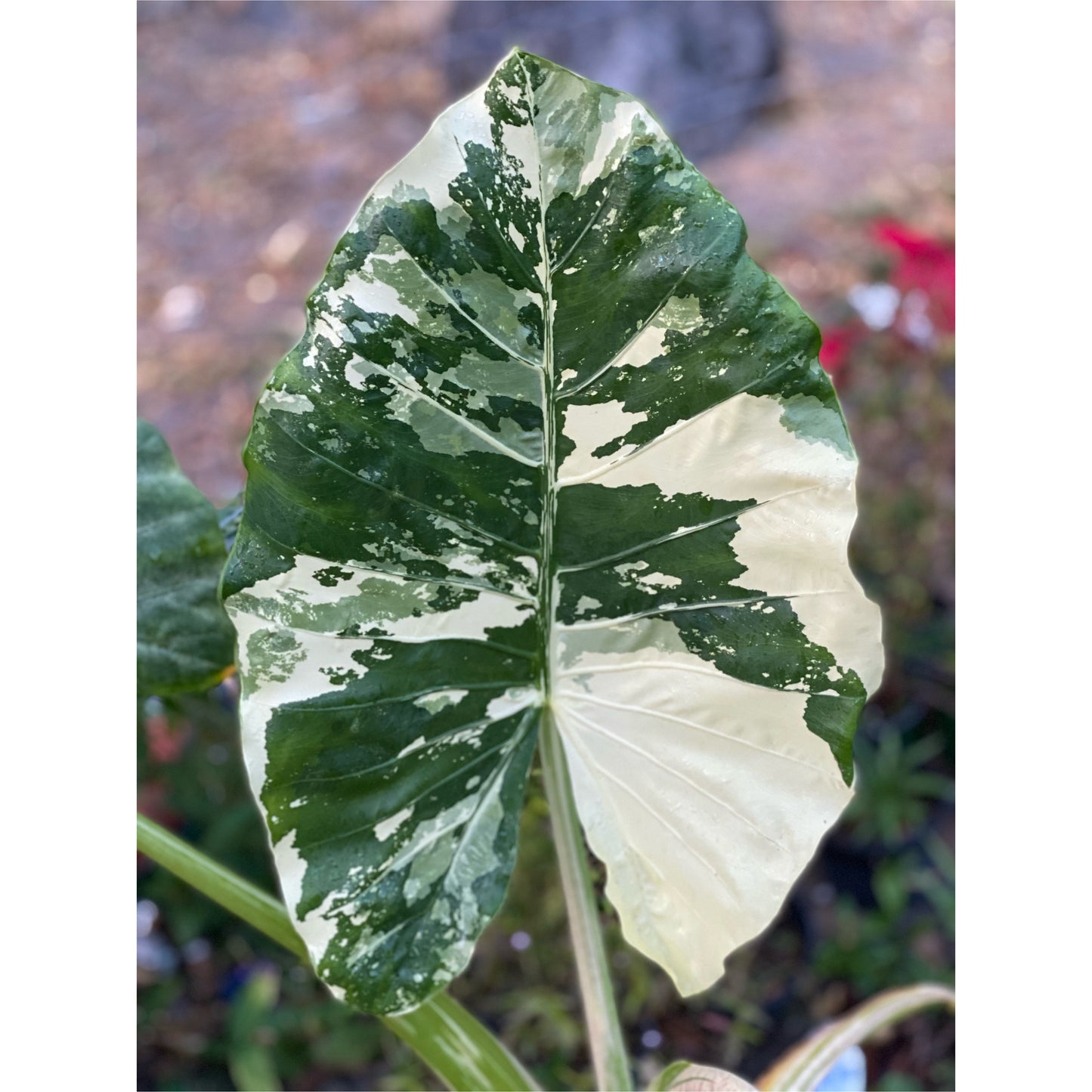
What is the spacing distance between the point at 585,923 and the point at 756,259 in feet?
4.80

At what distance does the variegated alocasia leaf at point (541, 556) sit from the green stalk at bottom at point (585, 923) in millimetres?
30

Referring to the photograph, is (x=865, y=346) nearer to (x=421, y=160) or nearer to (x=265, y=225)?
(x=421, y=160)

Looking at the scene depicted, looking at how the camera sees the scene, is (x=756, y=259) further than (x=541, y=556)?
Yes

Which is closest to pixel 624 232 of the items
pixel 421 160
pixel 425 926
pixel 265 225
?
pixel 421 160

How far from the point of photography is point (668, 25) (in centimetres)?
268

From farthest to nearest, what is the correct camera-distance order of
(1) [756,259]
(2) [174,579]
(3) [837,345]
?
1. (1) [756,259]
2. (3) [837,345]
3. (2) [174,579]

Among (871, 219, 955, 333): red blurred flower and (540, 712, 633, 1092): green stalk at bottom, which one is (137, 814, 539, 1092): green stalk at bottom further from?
(871, 219, 955, 333): red blurred flower

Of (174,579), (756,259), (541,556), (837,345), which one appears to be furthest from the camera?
(756,259)

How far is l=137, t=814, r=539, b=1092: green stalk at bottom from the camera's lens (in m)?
0.53

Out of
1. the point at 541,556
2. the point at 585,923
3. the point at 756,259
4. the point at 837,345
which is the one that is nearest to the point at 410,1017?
the point at 585,923

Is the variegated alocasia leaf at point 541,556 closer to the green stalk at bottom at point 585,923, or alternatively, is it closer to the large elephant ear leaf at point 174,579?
the green stalk at bottom at point 585,923

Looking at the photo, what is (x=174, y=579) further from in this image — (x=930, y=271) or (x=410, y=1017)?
(x=930, y=271)

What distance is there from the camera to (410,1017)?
0.54 m

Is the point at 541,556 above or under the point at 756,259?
under
